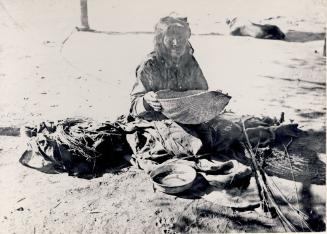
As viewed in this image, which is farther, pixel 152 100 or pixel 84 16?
pixel 84 16

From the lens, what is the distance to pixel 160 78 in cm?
338

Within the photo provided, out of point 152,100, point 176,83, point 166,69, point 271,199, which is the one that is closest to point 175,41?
point 166,69

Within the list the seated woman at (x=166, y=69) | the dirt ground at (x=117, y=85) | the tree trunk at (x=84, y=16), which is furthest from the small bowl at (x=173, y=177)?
the tree trunk at (x=84, y=16)

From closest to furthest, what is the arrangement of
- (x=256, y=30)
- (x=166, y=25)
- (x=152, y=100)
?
1. (x=152, y=100)
2. (x=166, y=25)
3. (x=256, y=30)

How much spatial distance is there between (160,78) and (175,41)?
0.33m

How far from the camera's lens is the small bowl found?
2740mm

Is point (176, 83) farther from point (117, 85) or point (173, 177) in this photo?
point (117, 85)

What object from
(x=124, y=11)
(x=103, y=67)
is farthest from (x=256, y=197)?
(x=124, y=11)

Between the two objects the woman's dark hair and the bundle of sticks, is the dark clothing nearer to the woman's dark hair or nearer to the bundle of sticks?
the woman's dark hair

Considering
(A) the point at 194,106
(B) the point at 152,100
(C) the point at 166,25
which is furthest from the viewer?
(C) the point at 166,25

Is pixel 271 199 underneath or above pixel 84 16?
underneath

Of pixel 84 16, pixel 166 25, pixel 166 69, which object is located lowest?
pixel 166 69

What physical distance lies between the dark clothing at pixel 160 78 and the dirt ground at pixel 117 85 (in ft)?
1.66

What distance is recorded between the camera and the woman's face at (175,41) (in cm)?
320
